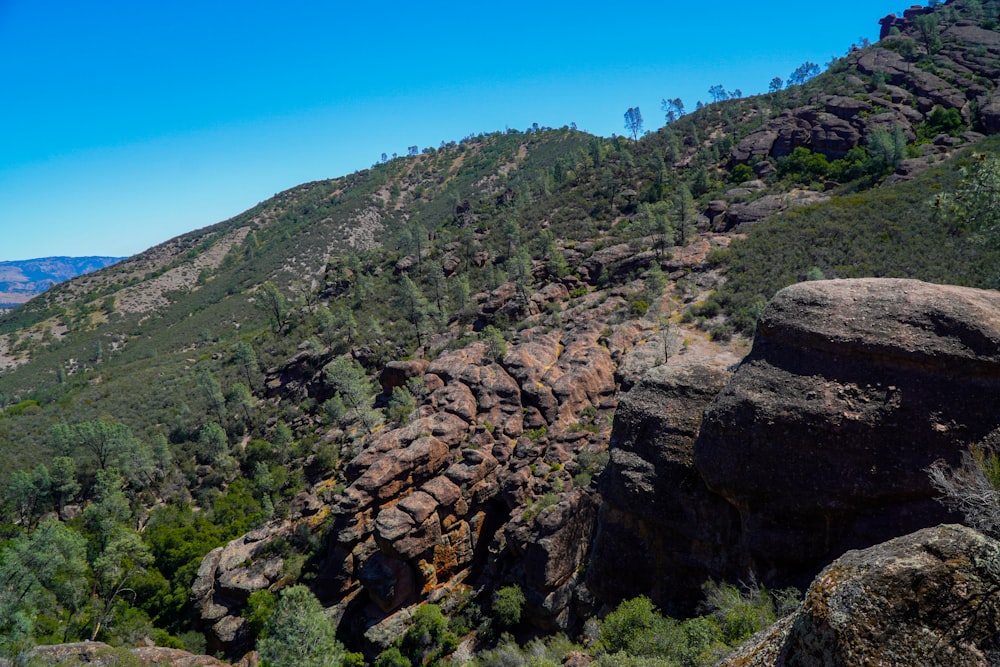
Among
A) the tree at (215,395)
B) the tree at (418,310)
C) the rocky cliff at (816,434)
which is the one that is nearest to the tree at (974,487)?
the rocky cliff at (816,434)

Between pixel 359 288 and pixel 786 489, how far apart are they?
67481mm

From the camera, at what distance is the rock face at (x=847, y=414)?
11.0 metres

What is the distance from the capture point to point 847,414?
11.9 meters

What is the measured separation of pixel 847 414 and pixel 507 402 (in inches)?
956

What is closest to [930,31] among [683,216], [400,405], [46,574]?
[683,216]

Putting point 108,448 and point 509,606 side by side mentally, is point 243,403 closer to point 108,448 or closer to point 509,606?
point 108,448

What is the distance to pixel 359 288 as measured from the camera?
71.7 meters

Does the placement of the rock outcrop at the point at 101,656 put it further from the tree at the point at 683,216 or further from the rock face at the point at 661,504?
the tree at the point at 683,216

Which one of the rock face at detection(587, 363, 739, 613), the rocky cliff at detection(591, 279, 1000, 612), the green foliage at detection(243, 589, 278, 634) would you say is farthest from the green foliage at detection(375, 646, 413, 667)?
the rocky cliff at detection(591, 279, 1000, 612)

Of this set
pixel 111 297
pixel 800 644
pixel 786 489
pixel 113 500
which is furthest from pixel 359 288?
pixel 111 297

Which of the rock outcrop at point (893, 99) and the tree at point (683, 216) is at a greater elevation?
the rock outcrop at point (893, 99)

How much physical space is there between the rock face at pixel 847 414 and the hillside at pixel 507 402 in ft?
0.75

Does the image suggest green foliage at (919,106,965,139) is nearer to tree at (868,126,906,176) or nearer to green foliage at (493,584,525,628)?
tree at (868,126,906,176)

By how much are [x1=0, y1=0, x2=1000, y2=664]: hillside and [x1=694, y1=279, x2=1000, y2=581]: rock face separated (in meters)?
0.23
